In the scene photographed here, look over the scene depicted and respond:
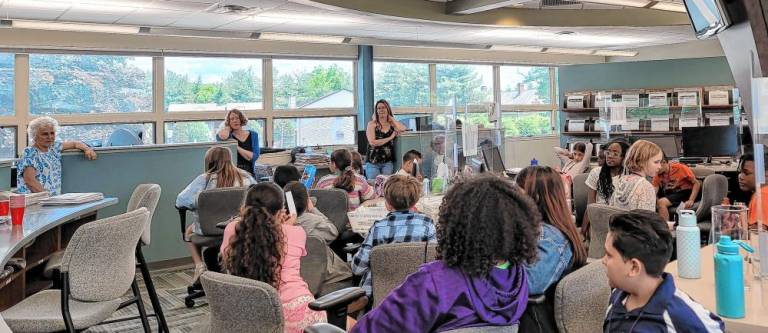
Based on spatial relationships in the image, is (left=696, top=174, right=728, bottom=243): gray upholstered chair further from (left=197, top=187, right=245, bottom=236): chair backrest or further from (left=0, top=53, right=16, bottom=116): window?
(left=0, top=53, right=16, bottom=116): window

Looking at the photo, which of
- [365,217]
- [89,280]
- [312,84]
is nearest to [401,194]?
[365,217]

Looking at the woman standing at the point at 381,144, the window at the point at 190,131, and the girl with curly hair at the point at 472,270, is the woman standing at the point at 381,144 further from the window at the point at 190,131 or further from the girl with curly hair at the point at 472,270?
the girl with curly hair at the point at 472,270

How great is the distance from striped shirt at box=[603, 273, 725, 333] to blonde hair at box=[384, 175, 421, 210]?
4.55ft

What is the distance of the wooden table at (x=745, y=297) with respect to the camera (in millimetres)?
1617

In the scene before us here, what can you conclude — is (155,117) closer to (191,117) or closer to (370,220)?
(191,117)

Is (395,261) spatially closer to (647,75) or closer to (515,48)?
(647,75)

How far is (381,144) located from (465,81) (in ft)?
19.6

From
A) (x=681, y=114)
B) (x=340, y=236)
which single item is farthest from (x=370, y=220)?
(x=681, y=114)

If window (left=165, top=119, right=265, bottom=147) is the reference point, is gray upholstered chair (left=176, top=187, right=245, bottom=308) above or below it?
below

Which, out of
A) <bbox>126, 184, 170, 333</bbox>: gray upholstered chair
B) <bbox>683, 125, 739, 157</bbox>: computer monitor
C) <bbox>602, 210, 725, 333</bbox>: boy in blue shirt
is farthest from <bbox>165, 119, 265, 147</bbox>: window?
<bbox>602, 210, 725, 333</bbox>: boy in blue shirt

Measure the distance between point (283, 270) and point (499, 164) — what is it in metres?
2.60

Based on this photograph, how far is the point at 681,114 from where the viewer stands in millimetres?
8930

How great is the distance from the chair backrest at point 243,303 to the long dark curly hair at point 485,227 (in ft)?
2.05

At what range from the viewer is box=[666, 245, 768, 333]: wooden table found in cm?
162
